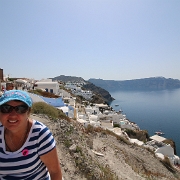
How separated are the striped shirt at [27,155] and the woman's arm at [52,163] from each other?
42mm

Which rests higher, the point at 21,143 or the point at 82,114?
the point at 21,143

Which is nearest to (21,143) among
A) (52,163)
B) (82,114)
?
(52,163)

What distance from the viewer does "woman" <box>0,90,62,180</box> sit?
160 cm

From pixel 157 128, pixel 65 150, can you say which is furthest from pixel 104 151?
pixel 157 128

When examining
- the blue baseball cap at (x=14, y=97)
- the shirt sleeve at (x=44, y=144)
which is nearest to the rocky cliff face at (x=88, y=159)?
the shirt sleeve at (x=44, y=144)

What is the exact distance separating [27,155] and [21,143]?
127 millimetres

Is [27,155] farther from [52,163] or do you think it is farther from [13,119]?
[13,119]

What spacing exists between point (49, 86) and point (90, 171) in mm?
27485

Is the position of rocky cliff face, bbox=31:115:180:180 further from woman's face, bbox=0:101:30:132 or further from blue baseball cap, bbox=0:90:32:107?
blue baseball cap, bbox=0:90:32:107

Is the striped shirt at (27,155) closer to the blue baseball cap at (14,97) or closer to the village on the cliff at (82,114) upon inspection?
the blue baseball cap at (14,97)

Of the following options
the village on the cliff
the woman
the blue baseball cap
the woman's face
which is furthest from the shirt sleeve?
the village on the cliff

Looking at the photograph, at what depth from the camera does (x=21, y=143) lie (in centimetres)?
167

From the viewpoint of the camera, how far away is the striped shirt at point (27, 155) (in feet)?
5.34

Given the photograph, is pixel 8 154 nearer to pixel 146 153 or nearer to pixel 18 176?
pixel 18 176
